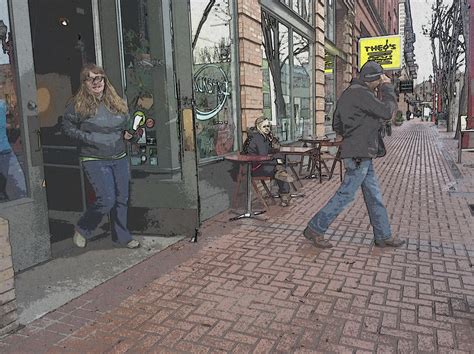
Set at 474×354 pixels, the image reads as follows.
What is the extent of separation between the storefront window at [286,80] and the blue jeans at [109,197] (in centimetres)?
437

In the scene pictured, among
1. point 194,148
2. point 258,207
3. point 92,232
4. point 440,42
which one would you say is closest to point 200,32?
point 194,148

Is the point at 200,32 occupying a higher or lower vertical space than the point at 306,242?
higher

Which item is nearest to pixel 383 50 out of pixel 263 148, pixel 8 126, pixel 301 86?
pixel 301 86

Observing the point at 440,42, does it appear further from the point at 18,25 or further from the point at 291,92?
the point at 18,25

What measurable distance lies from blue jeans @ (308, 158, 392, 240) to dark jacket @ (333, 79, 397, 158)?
133 millimetres

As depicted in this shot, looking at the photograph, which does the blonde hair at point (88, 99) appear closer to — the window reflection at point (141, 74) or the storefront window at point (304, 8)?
the window reflection at point (141, 74)

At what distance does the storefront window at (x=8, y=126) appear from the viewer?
385 cm

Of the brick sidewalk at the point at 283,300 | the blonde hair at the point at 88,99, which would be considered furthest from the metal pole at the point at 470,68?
the blonde hair at the point at 88,99

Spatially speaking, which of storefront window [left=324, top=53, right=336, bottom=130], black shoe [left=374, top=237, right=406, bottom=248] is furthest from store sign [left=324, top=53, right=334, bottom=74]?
black shoe [left=374, top=237, right=406, bottom=248]

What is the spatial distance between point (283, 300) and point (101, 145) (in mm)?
2537

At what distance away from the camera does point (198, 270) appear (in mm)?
4148

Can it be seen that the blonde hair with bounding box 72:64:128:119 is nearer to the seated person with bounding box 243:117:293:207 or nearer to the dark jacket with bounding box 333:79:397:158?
the seated person with bounding box 243:117:293:207

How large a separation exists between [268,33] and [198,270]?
5.85 meters

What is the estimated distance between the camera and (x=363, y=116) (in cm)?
441
